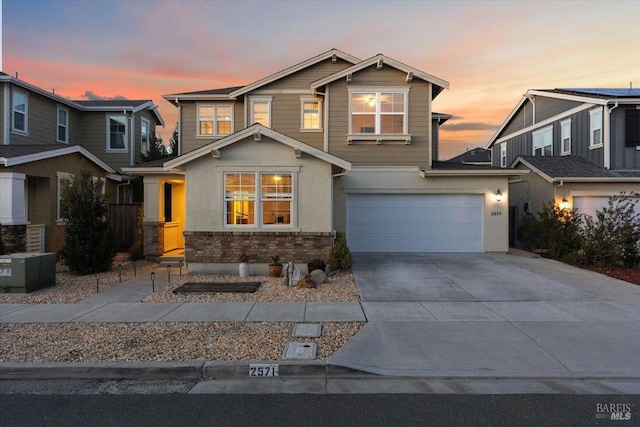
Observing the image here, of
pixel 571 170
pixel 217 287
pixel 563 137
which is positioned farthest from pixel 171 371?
pixel 563 137

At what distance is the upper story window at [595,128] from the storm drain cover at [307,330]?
1601 centimetres

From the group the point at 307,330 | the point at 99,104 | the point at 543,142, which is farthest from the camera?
the point at 543,142

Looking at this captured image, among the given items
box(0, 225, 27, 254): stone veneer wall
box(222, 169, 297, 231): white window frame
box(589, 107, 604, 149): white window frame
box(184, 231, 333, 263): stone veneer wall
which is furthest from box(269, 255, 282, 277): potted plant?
box(589, 107, 604, 149): white window frame

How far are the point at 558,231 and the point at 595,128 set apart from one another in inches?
239

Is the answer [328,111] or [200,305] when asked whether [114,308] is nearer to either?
[200,305]

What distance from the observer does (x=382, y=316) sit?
7.38 meters

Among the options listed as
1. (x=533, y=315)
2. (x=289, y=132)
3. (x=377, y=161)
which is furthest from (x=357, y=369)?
(x=289, y=132)

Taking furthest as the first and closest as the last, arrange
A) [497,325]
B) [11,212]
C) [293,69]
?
1. [293,69]
2. [11,212]
3. [497,325]

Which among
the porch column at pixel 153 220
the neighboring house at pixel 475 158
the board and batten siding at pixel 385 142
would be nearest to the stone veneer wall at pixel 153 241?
the porch column at pixel 153 220

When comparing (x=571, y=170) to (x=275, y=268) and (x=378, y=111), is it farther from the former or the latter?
(x=275, y=268)

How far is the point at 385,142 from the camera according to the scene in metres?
15.3

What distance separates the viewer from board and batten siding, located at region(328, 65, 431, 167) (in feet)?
50.1

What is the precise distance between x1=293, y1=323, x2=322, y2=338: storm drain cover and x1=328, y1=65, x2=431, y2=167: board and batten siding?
9441 millimetres

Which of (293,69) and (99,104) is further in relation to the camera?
(99,104)
